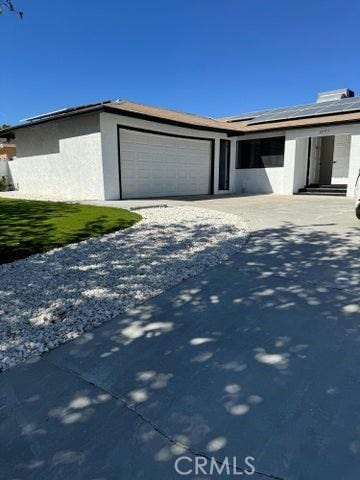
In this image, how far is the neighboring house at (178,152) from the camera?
12711 millimetres

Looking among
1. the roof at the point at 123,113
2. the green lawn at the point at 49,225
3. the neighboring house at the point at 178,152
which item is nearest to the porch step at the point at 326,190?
the neighboring house at the point at 178,152

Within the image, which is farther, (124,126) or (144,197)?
(144,197)

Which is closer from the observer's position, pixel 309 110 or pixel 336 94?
pixel 309 110

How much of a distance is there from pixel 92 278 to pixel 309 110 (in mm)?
17225

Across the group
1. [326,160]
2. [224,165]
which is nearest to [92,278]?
[224,165]

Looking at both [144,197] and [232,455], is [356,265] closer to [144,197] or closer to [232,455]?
[232,455]

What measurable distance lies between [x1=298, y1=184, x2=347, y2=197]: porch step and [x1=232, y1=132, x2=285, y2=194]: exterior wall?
119 centimetres

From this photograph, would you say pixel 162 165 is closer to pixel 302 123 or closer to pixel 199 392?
pixel 302 123

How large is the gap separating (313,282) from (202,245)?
7.33ft

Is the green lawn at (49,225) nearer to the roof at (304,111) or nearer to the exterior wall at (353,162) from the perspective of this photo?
the exterior wall at (353,162)

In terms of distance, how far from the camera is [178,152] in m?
15.7

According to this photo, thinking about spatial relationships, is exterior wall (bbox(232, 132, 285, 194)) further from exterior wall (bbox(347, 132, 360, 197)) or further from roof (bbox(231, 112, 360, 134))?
exterior wall (bbox(347, 132, 360, 197))

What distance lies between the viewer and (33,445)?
178 centimetres

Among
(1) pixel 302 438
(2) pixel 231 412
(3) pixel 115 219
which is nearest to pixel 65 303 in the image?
(2) pixel 231 412
